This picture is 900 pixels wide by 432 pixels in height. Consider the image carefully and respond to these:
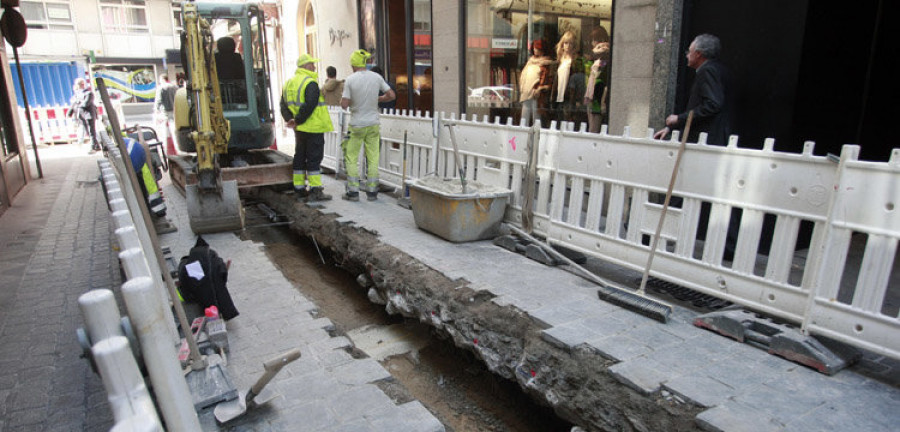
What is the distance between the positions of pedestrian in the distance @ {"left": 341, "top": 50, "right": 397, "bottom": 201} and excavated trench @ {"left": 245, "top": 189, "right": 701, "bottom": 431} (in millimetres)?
1005

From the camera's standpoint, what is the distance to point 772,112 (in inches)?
191

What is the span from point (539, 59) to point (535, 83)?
0.35 metres

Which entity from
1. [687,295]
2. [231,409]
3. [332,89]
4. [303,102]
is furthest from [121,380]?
[332,89]

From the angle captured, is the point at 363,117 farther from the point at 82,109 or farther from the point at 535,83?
the point at 82,109

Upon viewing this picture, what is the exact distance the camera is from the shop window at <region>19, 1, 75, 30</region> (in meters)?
30.1

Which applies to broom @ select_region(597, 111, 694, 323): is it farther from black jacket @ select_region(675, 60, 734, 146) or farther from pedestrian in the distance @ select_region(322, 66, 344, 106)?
pedestrian in the distance @ select_region(322, 66, 344, 106)

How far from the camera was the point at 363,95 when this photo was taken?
7.14m

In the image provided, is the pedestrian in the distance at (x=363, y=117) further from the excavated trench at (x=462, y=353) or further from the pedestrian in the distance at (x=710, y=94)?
the pedestrian in the distance at (x=710, y=94)

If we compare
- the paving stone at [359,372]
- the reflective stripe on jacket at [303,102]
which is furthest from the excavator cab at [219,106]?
the paving stone at [359,372]

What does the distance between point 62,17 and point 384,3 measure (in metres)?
29.6

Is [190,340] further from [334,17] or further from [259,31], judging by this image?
[334,17]

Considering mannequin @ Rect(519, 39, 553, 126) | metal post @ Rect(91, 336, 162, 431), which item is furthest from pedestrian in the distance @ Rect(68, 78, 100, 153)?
metal post @ Rect(91, 336, 162, 431)

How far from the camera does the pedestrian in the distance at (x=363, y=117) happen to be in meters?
7.15

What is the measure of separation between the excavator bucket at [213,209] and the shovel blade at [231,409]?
4.11 m
